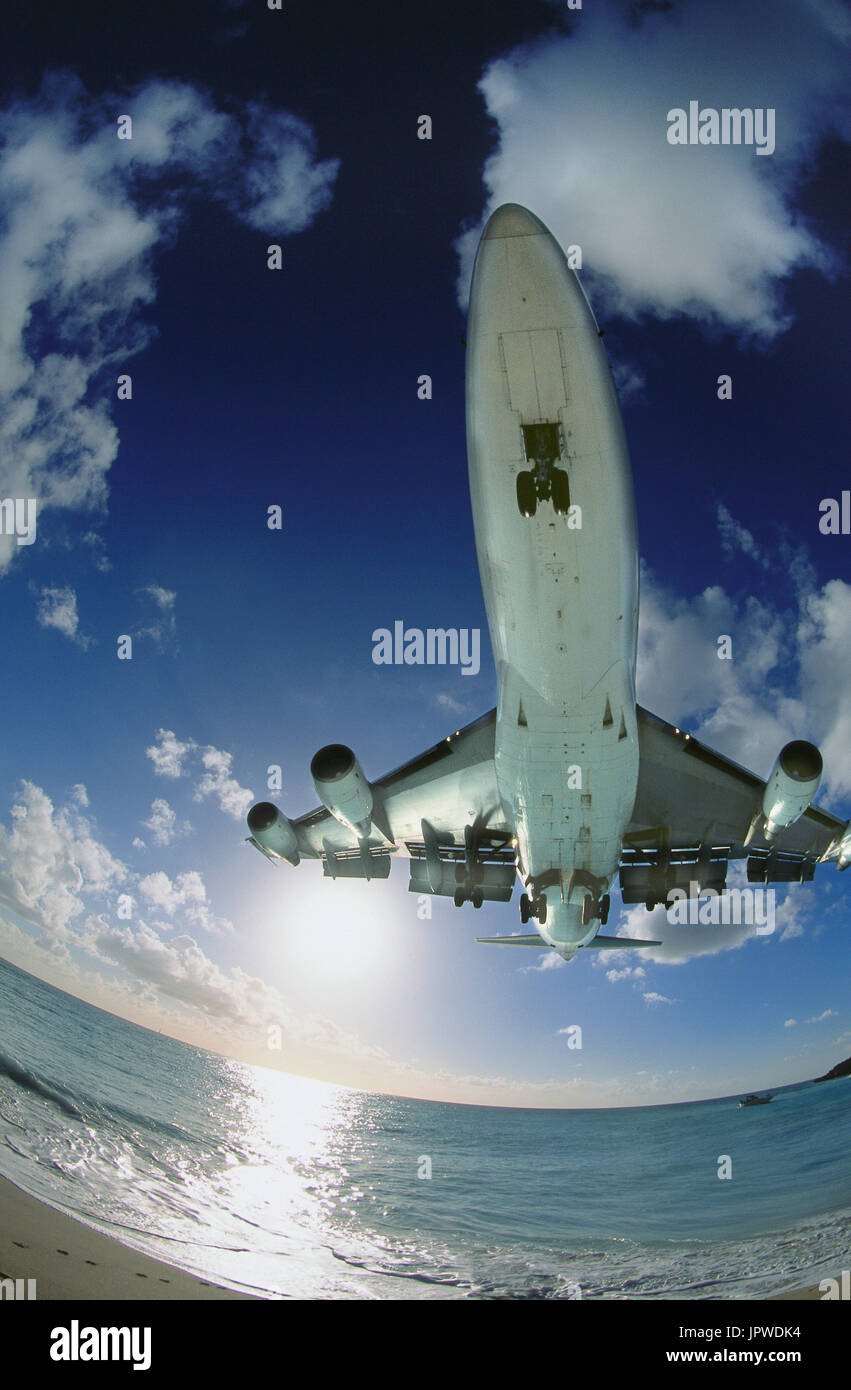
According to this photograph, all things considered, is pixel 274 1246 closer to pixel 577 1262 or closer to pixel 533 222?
pixel 577 1262

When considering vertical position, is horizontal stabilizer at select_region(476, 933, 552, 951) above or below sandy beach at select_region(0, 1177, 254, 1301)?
above

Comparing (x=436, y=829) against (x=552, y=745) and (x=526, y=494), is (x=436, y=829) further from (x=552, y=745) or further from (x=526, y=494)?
(x=526, y=494)

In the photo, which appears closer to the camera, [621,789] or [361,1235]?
[621,789]

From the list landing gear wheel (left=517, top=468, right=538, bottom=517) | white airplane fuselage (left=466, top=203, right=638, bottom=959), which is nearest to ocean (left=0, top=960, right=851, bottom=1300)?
white airplane fuselage (left=466, top=203, right=638, bottom=959)

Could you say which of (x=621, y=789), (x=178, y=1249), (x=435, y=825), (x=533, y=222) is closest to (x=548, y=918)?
(x=435, y=825)

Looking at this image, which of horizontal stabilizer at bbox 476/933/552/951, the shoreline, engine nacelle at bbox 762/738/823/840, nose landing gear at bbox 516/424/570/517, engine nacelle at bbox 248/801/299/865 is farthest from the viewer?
horizontal stabilizer at bbox 476/933/552/951

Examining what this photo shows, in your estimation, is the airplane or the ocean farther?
the ocean

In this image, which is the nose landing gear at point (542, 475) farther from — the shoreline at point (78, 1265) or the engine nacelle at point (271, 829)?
the shoreline at point (78, 1265)

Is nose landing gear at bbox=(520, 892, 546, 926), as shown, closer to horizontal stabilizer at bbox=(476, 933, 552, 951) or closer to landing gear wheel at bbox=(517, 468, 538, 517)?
horizontal stabilizer at bbox=(476, 933, 552, 951)
